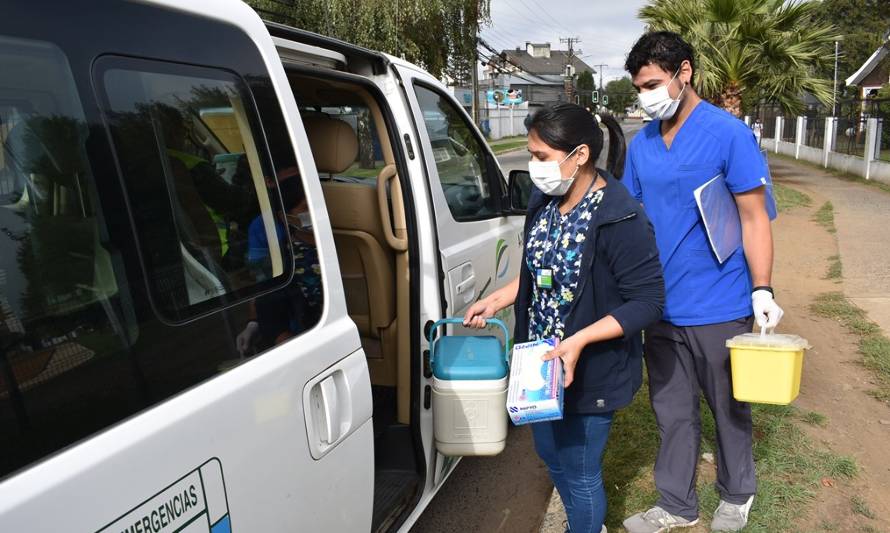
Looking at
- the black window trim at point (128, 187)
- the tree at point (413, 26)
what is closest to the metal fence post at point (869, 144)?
the tree at point (413, 26)

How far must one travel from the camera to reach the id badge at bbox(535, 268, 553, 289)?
2283 millimetres

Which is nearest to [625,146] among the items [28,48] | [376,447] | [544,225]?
[544,225]

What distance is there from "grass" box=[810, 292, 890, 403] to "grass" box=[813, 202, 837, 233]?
4201 millimetres

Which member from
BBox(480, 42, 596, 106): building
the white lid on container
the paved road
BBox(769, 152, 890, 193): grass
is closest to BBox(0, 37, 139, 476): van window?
the white lid on container

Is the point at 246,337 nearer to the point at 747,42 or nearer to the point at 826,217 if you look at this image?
the point at 826,217

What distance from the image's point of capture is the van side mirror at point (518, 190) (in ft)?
12.0

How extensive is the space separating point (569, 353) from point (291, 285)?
2.77ft

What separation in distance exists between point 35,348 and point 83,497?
0.89ft

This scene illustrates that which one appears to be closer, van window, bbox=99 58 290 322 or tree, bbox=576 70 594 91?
van window, bbox=99 58 290 322

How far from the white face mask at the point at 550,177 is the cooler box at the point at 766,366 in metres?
0.87

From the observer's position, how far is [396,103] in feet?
9.49

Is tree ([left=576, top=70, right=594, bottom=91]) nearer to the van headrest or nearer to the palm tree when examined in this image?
the palm tree

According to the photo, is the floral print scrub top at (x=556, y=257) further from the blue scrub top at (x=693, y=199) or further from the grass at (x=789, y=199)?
the grass at (x=789, y=199)

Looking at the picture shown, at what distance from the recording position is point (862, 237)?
9523 millimetres
